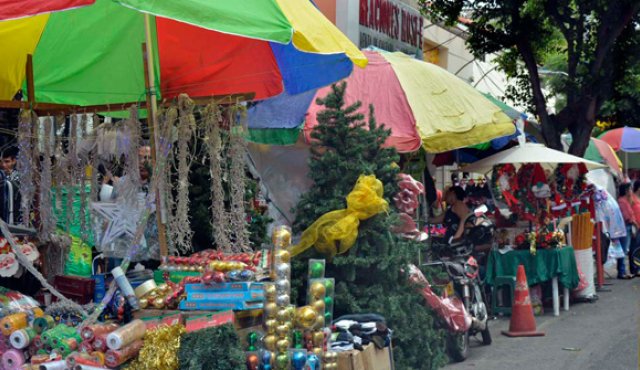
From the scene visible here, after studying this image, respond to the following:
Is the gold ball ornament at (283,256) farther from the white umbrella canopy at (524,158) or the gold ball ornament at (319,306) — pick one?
the white umbrella canopy at (524,158)

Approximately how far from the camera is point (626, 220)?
1755 cm

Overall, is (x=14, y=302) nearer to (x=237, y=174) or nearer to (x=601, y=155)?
(x=237, y=174)

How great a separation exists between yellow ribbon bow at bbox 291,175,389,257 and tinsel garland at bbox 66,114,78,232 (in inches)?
70.4

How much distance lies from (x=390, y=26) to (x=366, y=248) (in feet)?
29.4

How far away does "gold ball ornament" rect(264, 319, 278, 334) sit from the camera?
5789mm

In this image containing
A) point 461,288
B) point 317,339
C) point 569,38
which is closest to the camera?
point 317,339

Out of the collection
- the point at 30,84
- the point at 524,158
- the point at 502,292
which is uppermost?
the point at 30,84

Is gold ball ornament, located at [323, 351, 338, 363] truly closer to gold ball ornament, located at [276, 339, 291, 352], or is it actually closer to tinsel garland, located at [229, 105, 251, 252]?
gold ball ornament, located at [276, 339, 291, 352]

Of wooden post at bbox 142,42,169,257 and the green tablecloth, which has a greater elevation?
wooden post at bbox 142,42,169,257

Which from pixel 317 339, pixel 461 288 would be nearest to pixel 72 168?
pixel 317 339

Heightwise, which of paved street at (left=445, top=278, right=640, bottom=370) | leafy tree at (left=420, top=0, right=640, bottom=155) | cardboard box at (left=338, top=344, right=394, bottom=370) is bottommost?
paved street at (left=445, top=278, right=640, bottom=370)

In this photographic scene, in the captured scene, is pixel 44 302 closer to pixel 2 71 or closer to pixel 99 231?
pixel 99 231

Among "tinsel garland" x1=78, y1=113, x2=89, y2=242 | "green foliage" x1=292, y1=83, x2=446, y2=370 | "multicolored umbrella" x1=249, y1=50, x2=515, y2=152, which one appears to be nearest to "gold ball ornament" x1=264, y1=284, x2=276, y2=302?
"green foliage" x1=292, y1=83, x2=446, y2=370

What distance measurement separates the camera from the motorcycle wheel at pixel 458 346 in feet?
30.8
